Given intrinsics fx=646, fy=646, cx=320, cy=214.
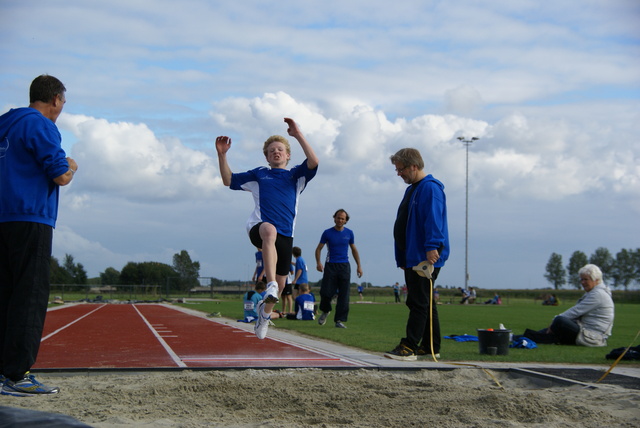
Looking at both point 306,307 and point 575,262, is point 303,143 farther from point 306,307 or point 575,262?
point 575,262

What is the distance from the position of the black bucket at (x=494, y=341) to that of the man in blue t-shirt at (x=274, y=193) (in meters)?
2.80

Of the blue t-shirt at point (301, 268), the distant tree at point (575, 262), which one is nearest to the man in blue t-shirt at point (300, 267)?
the blue t-shirt at point (301, 268)

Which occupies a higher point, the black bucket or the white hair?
the white hair

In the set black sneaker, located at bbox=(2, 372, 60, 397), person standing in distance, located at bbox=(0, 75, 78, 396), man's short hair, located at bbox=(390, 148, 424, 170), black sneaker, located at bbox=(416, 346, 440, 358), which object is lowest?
black sneaker, located at bbox=(2, 372, 60, 397)

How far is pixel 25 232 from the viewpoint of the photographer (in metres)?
4.42

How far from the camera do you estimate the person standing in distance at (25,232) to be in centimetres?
439

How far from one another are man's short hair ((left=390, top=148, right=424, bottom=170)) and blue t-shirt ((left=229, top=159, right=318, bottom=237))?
151cm

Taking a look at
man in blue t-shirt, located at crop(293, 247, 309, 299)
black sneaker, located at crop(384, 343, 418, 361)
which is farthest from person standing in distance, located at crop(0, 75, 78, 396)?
man in blue t-shirt, located at crop(293, 247, 309, 299)

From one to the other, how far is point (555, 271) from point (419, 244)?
156668 millimetres

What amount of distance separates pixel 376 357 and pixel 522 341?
2.79 meters

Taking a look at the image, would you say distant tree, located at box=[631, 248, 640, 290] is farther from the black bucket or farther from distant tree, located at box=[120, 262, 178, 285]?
the black bucket

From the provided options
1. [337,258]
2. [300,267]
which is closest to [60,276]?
[300,267]

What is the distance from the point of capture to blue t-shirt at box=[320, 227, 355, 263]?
12.2 m

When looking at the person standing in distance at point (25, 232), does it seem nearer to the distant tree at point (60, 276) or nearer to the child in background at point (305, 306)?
the child in background at point (305, 306)
